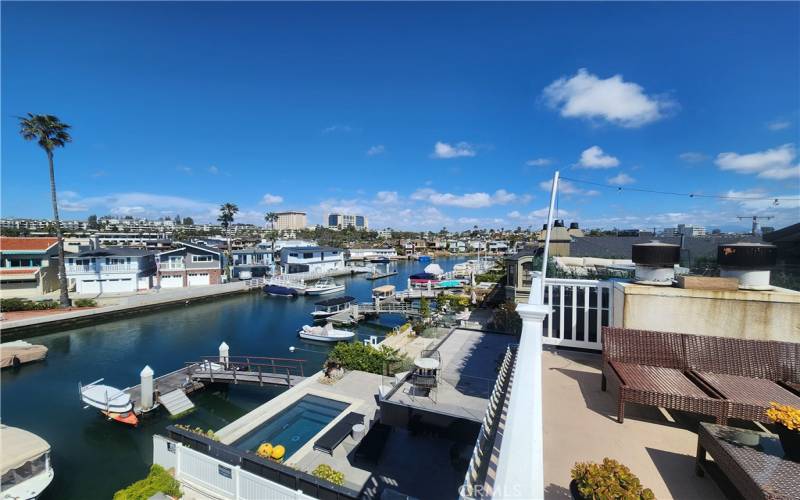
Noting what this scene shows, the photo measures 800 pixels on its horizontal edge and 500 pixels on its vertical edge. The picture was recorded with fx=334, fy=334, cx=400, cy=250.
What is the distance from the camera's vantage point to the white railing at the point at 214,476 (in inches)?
255

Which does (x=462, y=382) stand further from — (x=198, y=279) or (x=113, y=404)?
(x=198, y=279)

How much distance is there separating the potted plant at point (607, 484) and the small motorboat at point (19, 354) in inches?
1016

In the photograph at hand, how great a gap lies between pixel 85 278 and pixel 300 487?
38.0 meters

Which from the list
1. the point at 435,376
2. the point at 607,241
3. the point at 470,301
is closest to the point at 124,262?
the point at 470,301

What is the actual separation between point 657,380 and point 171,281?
4260 centimetres

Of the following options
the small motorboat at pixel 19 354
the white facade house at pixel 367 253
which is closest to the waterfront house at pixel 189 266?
the small motorboat at pixel 19 354

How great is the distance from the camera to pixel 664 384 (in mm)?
3984

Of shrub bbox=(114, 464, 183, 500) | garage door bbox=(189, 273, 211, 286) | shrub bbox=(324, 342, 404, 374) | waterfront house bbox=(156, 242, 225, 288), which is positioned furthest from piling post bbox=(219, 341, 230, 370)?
garage door bbox=(189, 273, 211, 286)

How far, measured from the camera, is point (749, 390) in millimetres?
3816

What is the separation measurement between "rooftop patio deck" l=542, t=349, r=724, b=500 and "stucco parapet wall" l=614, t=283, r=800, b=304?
1.70m

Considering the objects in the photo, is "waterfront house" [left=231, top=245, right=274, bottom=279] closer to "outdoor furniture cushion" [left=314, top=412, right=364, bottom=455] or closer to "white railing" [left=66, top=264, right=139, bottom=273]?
"white railing" [left=66, top=264, right=139, bottom=273]

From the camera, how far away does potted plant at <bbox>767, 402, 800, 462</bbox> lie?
267 centimetres

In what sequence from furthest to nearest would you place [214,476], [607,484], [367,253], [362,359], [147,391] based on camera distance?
[367,253], [362,359], [147,391], [214,476], [607,484]

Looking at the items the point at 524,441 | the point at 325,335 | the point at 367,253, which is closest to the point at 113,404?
the point at 325,335
